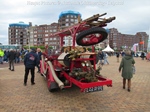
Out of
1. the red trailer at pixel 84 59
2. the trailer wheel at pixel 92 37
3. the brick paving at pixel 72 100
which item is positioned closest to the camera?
the brick paving at pixel 72 100

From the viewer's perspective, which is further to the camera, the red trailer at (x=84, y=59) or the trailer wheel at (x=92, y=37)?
the trailer wheel at (x=92, y=37)

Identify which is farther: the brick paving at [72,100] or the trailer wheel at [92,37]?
the trailer wheel at [92,37]

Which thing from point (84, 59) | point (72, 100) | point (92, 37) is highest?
point (92, 37)

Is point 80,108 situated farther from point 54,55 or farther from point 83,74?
point 54,55

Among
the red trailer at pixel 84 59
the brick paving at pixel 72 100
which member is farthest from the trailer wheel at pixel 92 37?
the brick paving at pixel 72 100

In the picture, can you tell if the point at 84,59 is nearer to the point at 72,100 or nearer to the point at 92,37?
the point at 92,37

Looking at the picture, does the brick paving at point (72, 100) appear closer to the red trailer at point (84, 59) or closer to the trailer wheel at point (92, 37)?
the red trailer at point (84, 59)

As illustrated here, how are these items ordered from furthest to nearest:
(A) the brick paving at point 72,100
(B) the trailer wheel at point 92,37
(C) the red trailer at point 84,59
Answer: (B) the trailer wheel at point 92,37 → (C) the red trailer at point 84,59 → (A) the brick paving at point 72,100

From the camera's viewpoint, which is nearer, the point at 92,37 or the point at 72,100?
the point at 72,100

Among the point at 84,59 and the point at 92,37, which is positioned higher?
the point at 92,37

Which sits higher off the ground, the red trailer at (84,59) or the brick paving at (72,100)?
the red trailer at (84,59)

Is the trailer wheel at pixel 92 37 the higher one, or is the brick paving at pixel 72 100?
the trailer wheel at pixel 92 37

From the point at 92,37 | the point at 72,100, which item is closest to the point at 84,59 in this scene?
the point at 92,37

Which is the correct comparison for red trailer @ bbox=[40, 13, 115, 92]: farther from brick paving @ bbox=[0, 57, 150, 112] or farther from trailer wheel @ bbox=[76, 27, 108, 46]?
brick paving @ bbox=[0, 57, 150, 112]
